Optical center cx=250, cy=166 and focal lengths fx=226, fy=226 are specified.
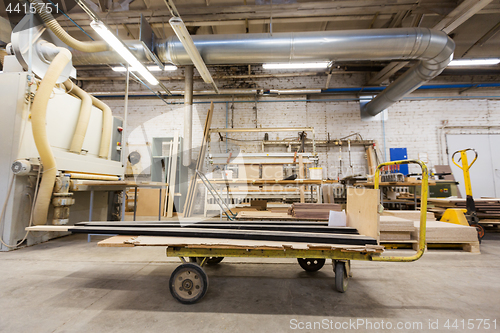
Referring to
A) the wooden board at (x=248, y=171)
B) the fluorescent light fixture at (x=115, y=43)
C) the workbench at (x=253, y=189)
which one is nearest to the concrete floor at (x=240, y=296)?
the workbench at (x=253, y=189)

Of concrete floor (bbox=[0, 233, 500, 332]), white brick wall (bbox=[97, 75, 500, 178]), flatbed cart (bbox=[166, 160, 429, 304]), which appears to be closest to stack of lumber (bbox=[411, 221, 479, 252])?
concrete floor (bbox=[0, 233, 500, 332])

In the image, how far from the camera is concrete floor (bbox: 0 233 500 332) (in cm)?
162

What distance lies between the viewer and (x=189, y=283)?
1.88m

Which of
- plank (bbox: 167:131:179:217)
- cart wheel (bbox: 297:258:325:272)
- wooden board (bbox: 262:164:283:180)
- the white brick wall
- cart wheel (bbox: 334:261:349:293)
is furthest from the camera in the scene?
the white brick wall

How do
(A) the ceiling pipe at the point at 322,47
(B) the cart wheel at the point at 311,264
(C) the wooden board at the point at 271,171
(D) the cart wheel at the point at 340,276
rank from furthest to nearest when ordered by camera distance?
(C) the wooden board at the point at 271,171
(A) the ceiling pipe at the point at 322,47
(B) the cart wheel at the point at 311,264
(D) the cart wheel at the point at 340,276

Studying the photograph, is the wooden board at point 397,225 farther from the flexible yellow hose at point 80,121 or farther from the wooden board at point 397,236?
the flexible yellow hose at point 80,121

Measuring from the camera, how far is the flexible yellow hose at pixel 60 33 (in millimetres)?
3439

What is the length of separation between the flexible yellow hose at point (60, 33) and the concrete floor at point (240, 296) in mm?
3597

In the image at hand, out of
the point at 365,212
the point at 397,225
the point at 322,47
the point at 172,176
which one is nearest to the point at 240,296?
the point at 365,212

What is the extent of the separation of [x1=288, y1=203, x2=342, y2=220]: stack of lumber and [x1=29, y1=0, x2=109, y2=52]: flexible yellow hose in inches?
204

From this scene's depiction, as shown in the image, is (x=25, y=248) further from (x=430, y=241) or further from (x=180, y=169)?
(x=430, y=241)

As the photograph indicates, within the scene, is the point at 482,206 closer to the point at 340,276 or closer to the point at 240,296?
the point at 340,276

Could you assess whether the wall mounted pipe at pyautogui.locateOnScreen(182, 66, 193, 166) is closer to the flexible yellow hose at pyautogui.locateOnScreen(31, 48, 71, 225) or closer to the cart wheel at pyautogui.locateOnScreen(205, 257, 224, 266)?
the flexible yellow hose at pyautogui.locateOnScreen(31, 48, 71, 225)

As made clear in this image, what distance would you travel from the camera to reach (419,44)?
Result: 4.63m
